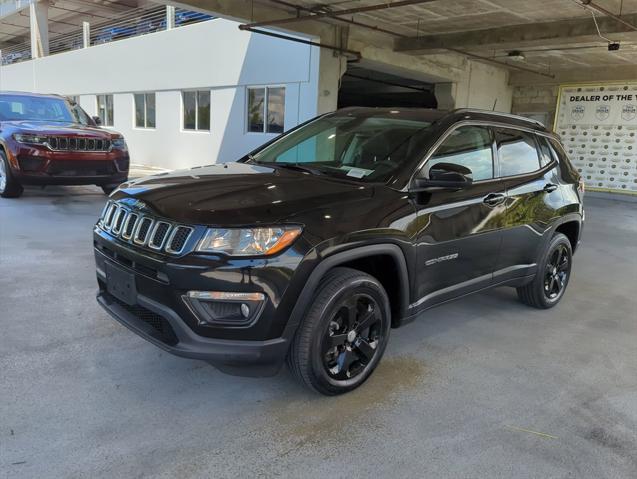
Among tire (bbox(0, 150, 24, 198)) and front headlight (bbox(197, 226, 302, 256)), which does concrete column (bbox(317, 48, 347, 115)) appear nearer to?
tire (bbox(0, 150, 24, 198))

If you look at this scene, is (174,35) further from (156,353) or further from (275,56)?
(156,353)

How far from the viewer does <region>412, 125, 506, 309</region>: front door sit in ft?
11.2

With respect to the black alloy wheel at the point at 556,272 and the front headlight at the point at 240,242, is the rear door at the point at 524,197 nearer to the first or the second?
the black alloy wheel at the point at 556,272

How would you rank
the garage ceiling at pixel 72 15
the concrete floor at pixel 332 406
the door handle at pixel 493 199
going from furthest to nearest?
the garage ceiling at pixel 72 15, the door handle at pixel 493 199, the concrete floor at pixel 332 406

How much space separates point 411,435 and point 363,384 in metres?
0.57

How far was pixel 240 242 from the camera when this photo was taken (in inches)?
103

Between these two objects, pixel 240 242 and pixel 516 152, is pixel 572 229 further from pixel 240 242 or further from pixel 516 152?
pixel 240 242

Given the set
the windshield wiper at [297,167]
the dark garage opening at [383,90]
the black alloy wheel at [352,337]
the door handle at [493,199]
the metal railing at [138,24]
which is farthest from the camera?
the dark garage opening at [383,90]

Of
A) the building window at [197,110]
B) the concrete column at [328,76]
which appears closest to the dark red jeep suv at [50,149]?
the concrete column at [328,76]

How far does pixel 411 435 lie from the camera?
279cm

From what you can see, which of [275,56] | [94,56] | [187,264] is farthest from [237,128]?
[187,264]

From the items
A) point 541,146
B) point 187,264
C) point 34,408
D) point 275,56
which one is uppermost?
point 275,56

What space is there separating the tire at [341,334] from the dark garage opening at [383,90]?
13.3m

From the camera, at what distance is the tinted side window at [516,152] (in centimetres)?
414
